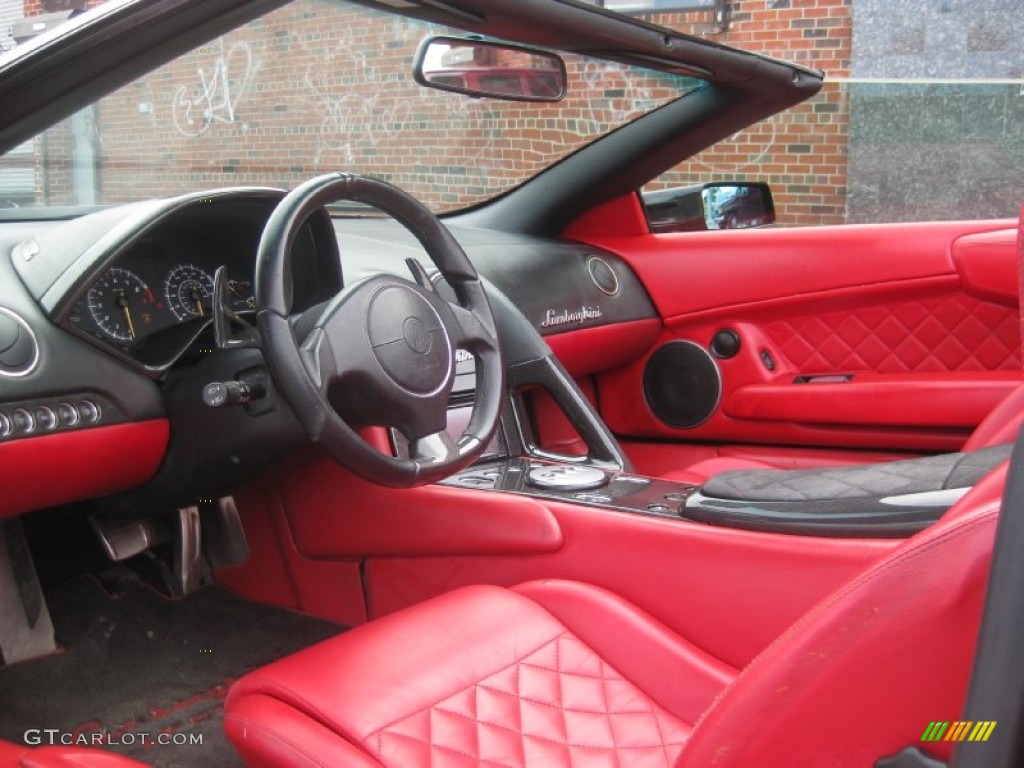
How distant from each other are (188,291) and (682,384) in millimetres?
1506

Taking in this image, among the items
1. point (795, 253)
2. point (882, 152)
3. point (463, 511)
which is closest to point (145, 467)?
point (463, 511)

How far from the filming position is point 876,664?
69 cm

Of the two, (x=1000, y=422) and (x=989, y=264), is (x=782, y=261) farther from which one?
(x=1000, y=422)

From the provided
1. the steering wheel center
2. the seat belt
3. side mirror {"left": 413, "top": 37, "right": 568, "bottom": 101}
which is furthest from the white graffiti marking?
the seat belt

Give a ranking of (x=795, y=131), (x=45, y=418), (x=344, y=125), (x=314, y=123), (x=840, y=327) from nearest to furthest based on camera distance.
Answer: (x=45, y=418) → (x=840, y=327) → (x=314, y=123) → (x=344, y=125) → (x=795, y=131)

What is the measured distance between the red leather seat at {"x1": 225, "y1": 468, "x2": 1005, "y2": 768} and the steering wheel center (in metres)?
0.32

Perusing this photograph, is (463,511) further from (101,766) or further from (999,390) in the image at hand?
(999,390)

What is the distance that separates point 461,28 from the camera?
7.18 feet

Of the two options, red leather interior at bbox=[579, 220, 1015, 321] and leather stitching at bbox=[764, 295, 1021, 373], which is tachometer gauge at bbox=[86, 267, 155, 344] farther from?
leather stitching at bbox=[764, 295, 1021, 373]

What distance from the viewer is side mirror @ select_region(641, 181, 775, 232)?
127 inches

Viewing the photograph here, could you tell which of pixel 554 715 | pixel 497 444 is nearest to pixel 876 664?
pixel 554 715

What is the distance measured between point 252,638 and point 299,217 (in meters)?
1.14

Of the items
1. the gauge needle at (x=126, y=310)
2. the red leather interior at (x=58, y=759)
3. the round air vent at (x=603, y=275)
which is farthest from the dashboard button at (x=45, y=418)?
the round air vent at (x=603, y=275)

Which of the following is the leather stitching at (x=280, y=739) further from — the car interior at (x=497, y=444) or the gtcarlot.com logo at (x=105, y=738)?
the gtcarlot.com logo at (x=105, y=738)
